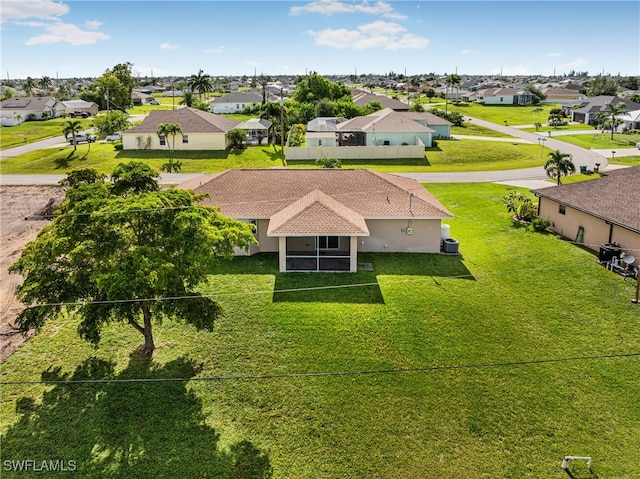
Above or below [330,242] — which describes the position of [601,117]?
above

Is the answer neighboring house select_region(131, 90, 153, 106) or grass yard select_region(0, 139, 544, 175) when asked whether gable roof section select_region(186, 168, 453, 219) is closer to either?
grass yard select_region(0, 139, 544, 175)

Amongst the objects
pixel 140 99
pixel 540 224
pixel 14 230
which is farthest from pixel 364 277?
pixel 140 99

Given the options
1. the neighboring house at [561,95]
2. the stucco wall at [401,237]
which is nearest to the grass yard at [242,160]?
the stucco wall at [401,237]

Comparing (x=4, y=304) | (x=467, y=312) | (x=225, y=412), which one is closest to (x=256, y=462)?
(x=225, y=412)

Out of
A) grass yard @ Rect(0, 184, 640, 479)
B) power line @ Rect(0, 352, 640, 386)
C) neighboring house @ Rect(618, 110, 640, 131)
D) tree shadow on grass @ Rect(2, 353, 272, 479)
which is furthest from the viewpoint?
neighboring house @ Rect(618, 110, 640, 131)

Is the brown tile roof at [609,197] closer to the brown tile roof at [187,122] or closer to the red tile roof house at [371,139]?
the red tile roof house at [371,139]

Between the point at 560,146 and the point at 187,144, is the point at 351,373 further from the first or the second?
the point at 560,146

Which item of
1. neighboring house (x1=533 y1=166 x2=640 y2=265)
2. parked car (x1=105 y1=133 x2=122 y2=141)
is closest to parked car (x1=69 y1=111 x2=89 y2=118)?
parked car (x1=105 y1=133 x2=122 y2=141)
